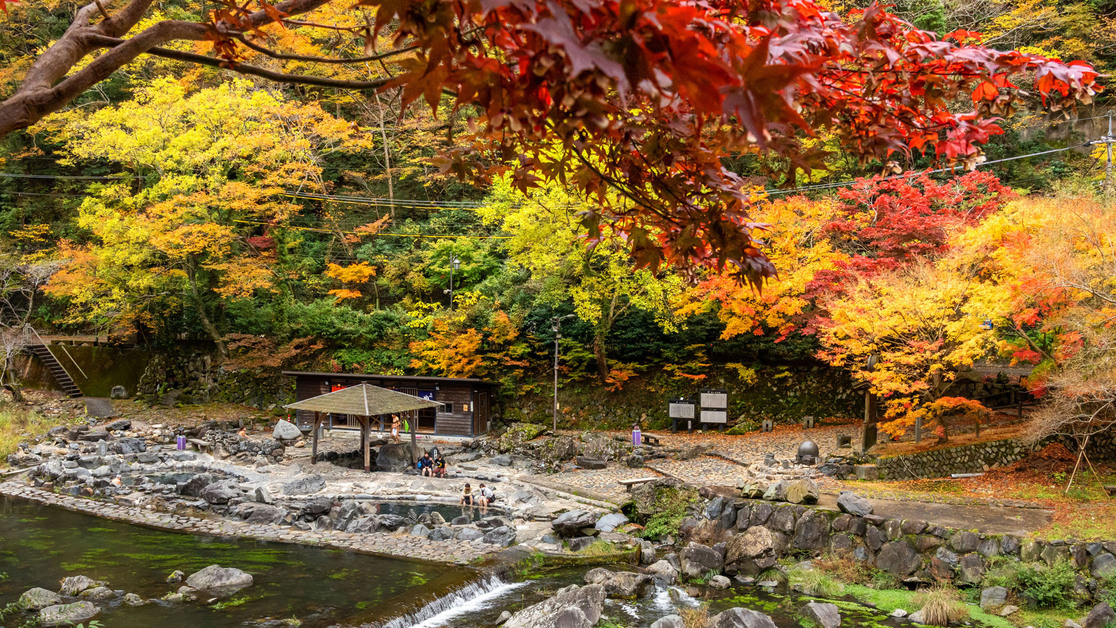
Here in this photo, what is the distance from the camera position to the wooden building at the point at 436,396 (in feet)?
69.1

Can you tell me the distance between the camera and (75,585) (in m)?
8.65

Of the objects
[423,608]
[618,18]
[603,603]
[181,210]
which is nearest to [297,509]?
[423,608]

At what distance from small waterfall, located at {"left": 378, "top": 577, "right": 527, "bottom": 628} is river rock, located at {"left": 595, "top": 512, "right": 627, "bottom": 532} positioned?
2.75 metres

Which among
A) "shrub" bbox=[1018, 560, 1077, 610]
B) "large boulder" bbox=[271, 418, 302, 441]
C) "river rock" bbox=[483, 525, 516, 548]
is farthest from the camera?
"large boulder" bbox=[271, 418, 302, 441]

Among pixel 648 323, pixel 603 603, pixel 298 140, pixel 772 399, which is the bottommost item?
pixel 603 603

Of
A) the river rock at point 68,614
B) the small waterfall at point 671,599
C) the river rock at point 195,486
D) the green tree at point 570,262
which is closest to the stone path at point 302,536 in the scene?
the river rock at point 195,486

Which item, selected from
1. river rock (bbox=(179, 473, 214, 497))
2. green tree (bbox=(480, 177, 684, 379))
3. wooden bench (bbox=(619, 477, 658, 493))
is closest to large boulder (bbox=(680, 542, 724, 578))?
wooden bench (bbox=(619, 477, 658, 493))

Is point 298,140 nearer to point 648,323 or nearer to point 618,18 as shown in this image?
point 648,323

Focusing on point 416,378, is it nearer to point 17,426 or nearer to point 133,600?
point 17,426

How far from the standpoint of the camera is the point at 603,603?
895 centimetres

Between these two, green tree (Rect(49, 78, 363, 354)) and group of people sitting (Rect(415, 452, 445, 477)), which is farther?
green tree (Rect(49, 78, 363, 354))

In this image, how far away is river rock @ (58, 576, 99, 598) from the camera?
28.0 feet

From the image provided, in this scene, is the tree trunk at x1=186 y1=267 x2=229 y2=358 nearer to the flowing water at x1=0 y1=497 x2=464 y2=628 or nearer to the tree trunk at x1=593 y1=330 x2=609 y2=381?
the flowing water at x1=0 y1=497 x2=464 y2=628

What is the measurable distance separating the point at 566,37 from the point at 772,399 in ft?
69.8
